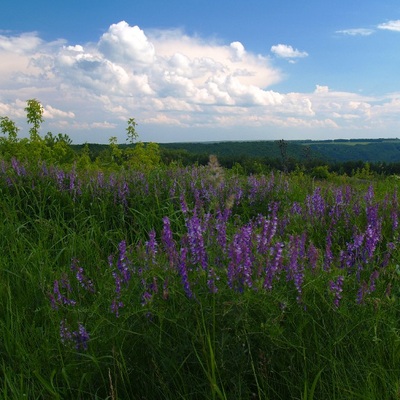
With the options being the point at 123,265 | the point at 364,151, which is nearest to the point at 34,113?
the point at 123,265

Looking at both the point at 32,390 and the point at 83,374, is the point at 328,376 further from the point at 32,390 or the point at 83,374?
the point at 32,390

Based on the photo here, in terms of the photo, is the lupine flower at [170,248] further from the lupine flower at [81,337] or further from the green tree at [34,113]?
the green tree at [34,113]

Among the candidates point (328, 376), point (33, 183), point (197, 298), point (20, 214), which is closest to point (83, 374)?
point (197, 298)

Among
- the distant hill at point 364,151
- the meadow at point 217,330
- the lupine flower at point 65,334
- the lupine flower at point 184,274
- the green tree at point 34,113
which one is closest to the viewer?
the meadow at point 217,330

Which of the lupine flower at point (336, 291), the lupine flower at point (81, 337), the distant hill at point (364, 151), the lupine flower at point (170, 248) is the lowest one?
the lupine flower at point (81, 337)

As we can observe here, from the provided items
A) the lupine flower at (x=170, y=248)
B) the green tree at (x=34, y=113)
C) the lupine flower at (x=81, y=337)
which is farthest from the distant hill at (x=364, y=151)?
the lupine flower at (x=81, y=337)

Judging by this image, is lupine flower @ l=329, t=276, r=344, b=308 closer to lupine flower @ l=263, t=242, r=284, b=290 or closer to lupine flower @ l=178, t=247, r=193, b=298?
lupine flower @ l=263, t=242, r=284, b=290

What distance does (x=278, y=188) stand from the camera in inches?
254

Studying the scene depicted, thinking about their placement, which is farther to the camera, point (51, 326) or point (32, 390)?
point (51, 326)

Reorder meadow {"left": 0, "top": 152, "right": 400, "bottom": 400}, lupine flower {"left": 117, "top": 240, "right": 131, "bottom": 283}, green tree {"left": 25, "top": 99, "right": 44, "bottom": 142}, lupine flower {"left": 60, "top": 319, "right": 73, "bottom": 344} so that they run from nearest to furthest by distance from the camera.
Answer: meadow {"left": 0, "top": 152, "right": 400, "bottom": 400} → lupine flower {"left": 60, "top": 319, "right": 73, "bottom": 344} → lupine flower {"left": 117, "top": 240, "right": 131, "bottom": 283} → green tree {"left": 25, "top": 99, "right": 44, "bottom": 142}

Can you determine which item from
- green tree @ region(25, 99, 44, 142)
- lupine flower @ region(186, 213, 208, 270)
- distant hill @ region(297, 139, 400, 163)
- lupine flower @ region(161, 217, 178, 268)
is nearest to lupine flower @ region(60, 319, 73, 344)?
lupine flower @ region(161, 217, 178, 268)

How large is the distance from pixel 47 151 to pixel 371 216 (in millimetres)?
10128

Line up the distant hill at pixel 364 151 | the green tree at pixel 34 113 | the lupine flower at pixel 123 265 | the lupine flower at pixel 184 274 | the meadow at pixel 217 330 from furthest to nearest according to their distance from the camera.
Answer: the distant hill at pixel 364 151 → the green tree at pixel 34 113 → the lupine flower at pixel 123 265 → the lupine flower at pixel 184 274 → the meadow at pixel 217 330

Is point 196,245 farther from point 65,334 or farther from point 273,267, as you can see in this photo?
point 65,334
